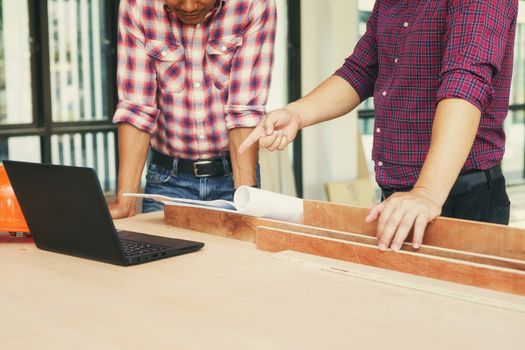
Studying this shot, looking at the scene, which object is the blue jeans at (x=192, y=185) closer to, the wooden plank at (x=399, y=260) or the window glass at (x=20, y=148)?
the wooden plank at (x=399, y=260)

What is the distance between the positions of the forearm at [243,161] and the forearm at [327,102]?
0.32 metres

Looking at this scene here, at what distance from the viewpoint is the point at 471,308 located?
49.2 inches

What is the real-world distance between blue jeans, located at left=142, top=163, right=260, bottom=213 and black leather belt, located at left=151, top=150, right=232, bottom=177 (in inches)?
0.5

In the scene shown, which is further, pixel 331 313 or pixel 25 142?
pixel 25 142

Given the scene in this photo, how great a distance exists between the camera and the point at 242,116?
2.47 m

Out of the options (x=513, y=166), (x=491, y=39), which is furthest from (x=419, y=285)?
(x=513, y=166)

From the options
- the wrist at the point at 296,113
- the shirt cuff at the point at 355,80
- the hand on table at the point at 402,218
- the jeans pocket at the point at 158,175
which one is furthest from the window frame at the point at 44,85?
the hand on table at the point at 402,218

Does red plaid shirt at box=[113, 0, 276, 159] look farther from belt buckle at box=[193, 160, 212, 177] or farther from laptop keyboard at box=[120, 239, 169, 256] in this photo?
laptop keyboard at box=[120, 239, 169, 256]

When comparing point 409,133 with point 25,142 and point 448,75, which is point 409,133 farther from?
point 25,142

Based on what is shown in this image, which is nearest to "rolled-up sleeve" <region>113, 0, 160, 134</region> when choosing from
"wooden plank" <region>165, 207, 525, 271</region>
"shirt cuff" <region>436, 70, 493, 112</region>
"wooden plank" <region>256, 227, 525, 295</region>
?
"wooden plank" <region>165, 207, 525, 271</region>

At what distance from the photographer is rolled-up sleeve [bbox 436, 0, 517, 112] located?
5.71 ft

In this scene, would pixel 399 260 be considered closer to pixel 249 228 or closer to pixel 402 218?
pixel 402 218

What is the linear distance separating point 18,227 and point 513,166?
7518 millimetres

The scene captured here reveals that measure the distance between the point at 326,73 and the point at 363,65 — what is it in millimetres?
3733
